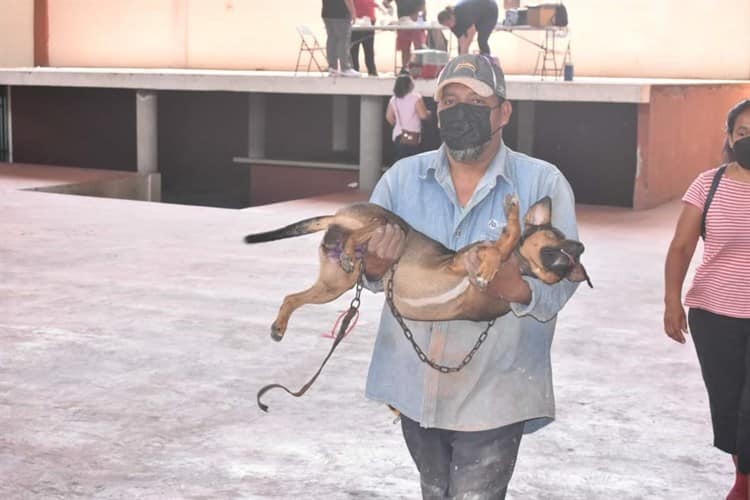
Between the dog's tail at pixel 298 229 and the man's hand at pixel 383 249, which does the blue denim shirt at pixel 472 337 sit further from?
the dog's tail at pixel 298 229

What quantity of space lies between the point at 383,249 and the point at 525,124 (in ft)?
49.7

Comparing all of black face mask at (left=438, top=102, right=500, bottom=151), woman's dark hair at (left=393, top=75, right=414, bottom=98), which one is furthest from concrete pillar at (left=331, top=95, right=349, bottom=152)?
black face mask at (left=438, top=102, right=500, bottom=151)

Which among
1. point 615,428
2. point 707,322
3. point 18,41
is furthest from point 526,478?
point 18,41

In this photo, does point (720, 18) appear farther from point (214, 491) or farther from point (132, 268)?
point (214, 491)

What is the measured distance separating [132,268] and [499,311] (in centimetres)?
820

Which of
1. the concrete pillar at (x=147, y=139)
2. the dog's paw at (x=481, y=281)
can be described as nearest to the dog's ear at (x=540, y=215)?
the dog's paw at (x=481, y=281)

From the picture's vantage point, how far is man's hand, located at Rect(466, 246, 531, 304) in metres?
2.44

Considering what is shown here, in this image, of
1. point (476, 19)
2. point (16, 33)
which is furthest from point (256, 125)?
point (16, 33)

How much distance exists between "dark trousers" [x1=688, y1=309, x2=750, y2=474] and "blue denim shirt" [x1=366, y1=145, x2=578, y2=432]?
1.44m

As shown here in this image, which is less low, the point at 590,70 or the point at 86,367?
the point at 590,70

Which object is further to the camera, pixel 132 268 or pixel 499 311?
pixel 132 268

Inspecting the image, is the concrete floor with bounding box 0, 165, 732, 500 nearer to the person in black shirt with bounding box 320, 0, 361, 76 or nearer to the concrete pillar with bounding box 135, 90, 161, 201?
the person in black shirt with bounding box 320, 0, 361, 76

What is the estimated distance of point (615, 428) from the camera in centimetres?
589

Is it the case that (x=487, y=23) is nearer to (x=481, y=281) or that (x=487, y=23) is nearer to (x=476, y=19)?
(x=476, y=19)
